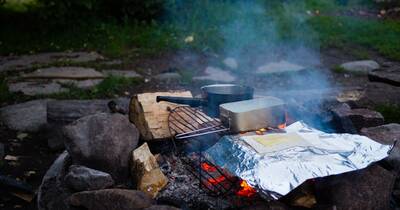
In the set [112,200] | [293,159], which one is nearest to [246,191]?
[293,159]

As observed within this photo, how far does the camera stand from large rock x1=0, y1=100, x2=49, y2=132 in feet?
15.2

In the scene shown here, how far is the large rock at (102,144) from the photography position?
10.0ft

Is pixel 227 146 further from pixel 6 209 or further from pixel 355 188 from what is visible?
pixel 6 209

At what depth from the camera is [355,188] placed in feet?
8.53

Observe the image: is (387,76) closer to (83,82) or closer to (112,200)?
(83,82)

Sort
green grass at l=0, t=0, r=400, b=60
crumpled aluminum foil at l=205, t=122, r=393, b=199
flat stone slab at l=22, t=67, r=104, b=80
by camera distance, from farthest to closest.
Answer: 1. green grass at l=0, t=0, r=400, b=60
2. flat stone slab at l=22, t=67, r=104, b=80
3. crumpled aluminum foil at l=205, t=122, r=393, b=199

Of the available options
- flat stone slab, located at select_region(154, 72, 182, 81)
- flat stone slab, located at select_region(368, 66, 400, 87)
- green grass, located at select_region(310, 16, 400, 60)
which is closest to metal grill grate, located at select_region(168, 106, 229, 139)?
flat stone slab, located at select_region(368, 66, 400, 87)

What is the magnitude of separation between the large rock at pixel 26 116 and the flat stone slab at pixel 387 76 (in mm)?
3315

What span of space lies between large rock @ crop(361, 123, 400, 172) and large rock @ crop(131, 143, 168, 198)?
1333 millimetres

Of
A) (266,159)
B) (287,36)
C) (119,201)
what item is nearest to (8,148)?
(119,201)

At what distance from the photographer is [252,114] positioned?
288 cm

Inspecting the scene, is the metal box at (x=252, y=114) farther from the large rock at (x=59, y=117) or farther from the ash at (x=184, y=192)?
the large rock at (x=59, y=117)

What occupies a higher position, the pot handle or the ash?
the pot handle

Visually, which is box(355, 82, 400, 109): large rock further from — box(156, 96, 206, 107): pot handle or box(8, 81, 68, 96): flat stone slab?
box(8, 81, 68, 96): flat stone slab
